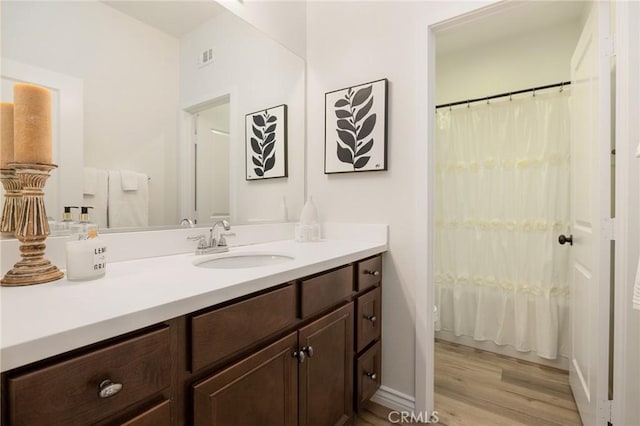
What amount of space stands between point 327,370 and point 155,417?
0.69 m

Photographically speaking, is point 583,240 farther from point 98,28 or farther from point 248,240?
point 98,28

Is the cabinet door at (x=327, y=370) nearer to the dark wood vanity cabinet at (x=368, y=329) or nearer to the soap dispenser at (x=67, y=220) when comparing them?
the dark wood vanity cabinet at (x=368, y=329)

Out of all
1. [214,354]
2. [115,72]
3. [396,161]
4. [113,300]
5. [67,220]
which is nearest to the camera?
[113,300]

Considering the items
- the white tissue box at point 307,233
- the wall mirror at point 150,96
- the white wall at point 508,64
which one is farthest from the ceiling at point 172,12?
the white wall at point 508,64

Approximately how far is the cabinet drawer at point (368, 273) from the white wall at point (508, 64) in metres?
1.77

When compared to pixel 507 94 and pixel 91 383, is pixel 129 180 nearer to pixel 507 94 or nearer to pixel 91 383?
pixel 91 383

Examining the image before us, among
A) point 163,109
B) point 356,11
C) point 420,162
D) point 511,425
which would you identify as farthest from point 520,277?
point 163,109

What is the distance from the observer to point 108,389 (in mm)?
551

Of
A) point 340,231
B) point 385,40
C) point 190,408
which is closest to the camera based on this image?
point 190,408

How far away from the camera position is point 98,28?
107 centimetres

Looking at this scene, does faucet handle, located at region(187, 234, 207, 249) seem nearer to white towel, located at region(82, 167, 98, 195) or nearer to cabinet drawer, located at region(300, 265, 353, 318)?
white towel, located at region(82, 167, 98, 195)

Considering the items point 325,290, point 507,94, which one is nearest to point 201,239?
point 325,290

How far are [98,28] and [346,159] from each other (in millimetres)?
1193

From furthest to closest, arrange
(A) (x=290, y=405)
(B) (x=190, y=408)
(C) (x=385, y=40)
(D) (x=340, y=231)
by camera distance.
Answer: (D) (x=340, y=231) < (C) (x=385, y=40) < (A) (x=290, y=405) < (B) (x=190, y=408)
